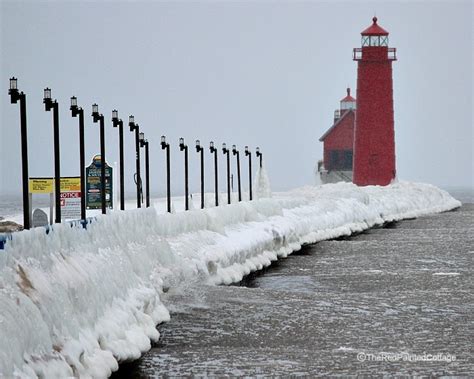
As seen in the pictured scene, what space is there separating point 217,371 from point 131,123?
18.5 m

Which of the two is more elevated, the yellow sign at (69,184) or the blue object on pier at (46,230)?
the yellow sign at (69,184)

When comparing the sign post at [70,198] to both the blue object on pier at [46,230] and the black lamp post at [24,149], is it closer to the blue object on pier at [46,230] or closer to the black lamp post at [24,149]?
the black lamp post at [24,149]

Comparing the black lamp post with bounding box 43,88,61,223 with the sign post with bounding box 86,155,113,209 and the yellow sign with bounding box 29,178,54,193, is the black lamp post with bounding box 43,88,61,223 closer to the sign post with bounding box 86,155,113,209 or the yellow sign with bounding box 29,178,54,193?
the yellow sign with bounding box 29,178,54,193

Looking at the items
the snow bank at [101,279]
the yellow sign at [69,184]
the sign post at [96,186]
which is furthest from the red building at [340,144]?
the snow bank at [101,279]

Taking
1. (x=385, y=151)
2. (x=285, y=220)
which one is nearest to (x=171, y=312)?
(x=285, y=220)

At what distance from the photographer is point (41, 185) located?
2234cm

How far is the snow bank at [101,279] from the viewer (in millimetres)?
9414

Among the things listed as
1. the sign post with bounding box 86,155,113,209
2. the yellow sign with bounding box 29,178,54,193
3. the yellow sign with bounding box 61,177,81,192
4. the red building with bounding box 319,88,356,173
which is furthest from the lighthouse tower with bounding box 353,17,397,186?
the yellow sign with bounding box 29,178,54,193

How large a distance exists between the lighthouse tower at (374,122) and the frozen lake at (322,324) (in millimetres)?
35704

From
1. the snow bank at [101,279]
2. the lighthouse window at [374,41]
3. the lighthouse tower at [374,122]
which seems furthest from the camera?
the lighthouse window at [374,41]

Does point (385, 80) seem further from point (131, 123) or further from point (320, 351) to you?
point (320, 351)

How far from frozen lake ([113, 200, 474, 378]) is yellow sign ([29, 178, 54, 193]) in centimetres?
452

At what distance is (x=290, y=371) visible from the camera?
1108 cm

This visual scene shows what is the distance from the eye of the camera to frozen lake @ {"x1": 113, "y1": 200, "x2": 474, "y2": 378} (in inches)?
446
